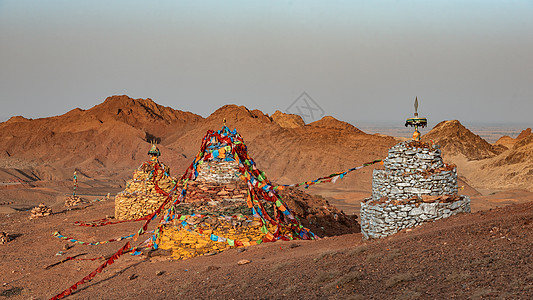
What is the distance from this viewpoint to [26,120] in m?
98.1

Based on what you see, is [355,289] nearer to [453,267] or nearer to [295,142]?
[453,267]

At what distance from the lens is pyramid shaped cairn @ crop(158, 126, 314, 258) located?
467 inches

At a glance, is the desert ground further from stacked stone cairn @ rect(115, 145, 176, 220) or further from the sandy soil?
stacked stone cairn @ rect(115, 145, 176, 220)

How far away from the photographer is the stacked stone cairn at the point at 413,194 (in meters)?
9.11

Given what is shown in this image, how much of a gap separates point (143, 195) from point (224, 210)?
835cm

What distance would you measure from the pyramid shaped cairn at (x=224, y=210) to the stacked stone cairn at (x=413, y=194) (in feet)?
12.0

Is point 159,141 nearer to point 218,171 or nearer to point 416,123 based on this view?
point 218,171

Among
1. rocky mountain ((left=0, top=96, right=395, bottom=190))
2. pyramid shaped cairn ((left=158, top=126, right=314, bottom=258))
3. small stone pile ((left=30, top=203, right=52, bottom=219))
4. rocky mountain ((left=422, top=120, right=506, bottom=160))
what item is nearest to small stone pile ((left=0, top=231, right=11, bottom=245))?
small stone pile ((left=30, top=203, right=52, bottom=219))

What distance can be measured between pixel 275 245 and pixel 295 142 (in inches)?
1986

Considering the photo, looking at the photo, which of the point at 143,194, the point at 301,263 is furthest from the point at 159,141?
the point at 301,263

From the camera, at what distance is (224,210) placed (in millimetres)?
12203

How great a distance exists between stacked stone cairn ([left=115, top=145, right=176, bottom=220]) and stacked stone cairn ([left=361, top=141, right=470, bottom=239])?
12059 mm

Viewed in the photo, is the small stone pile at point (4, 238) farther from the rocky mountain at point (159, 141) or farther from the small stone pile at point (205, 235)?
the rocky mountain at point (159, 141)

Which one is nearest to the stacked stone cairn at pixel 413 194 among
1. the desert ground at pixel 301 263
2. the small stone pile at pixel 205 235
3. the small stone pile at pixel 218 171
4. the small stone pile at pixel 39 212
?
the desert ground at pixel 301 263
